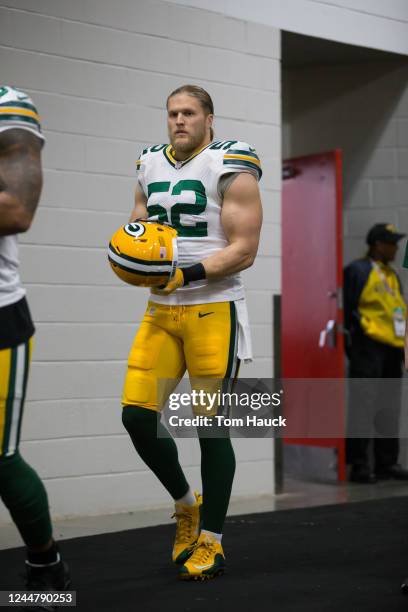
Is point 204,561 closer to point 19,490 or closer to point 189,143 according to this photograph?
point 19,490

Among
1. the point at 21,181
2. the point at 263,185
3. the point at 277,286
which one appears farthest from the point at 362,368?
the point at 21,181

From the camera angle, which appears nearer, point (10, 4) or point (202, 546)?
point (202, 546)

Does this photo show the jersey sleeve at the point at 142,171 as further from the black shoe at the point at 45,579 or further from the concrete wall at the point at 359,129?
the concrete wall at the point at 359,129

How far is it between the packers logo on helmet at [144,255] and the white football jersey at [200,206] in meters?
0.17

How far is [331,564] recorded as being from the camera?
394 centimetres

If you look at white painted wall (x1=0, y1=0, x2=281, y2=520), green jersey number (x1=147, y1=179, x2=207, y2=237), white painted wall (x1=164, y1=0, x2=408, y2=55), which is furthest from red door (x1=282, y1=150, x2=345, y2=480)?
green jersey number (x1=147, y1=179, x2=207, y2=237)

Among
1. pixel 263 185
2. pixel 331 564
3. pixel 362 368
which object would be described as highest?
pixel 263 185

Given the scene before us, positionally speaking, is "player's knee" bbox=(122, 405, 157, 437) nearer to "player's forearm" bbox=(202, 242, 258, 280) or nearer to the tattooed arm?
"player's forearm" bbox=(202, 242, 258, 280)

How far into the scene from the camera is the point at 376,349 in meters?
6.68

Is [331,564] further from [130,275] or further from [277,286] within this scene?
[277,286]

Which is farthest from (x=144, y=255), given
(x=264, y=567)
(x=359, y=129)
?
(x=359, y=129)

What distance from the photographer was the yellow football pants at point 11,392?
2.79 meters

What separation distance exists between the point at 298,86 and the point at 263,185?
5.84 feet

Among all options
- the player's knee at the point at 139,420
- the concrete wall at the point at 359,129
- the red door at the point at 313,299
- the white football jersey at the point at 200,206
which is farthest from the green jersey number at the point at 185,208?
the concrete wall at the point at 359,129
